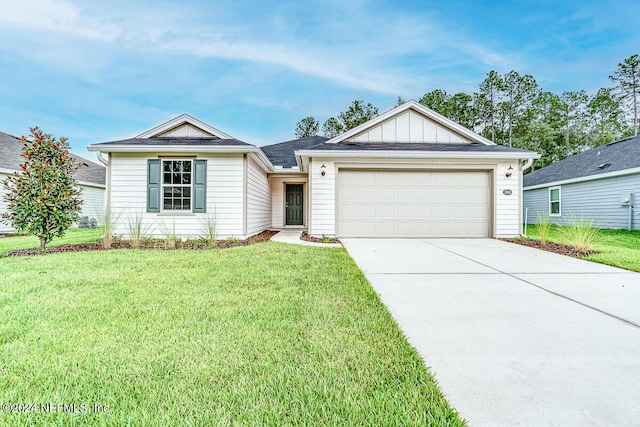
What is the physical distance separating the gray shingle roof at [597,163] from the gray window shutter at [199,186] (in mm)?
14486

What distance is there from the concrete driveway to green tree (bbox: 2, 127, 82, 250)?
21.1 ft

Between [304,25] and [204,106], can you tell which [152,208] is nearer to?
[304,25]

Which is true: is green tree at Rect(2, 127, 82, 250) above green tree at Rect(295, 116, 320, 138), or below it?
below

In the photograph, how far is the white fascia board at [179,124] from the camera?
9.17 metres

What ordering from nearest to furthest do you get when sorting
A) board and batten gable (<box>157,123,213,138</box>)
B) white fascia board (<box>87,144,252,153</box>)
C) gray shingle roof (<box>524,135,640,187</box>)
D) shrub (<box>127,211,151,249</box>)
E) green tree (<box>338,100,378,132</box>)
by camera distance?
shrub (<box>127,211,151,249</box>) → white fascia board (<box>87,144,252,153</box>) → board and batten gable (<box>157,123,213,138</box>) → gray shingle roof (<box>524,135,640,187</box>) → green tree (<box>338,100,378,132</box>)

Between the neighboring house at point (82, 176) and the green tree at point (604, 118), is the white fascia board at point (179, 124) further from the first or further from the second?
the green tree at point (604, 118)

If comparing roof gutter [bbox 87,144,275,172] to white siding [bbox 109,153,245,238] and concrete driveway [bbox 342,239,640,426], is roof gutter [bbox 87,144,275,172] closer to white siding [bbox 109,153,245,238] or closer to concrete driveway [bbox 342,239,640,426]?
white siding [bbox 109,153,245,238]

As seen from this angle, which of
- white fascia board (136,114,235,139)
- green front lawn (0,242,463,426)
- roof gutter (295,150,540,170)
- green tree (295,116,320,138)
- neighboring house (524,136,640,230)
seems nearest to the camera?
green front lawn (0,242,463,426)

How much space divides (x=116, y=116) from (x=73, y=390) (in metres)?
18.2

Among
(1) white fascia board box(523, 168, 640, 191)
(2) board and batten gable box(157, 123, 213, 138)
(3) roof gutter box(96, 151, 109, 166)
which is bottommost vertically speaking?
(3) roof gutter box(96, 151, 109, 166)

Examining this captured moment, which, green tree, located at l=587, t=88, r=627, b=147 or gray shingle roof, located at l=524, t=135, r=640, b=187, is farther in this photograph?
green tree, located at l=587, t=88, r=627, b=147

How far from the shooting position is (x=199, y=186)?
8188mm

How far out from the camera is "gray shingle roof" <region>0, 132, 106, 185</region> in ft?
36.6

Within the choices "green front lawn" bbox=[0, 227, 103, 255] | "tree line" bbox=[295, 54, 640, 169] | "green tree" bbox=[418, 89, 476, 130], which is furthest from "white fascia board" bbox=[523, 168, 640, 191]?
"green front lawn" bbox=[0, 227, 103, 255]
